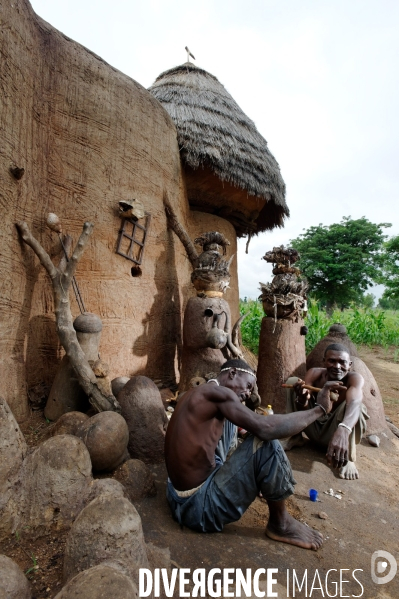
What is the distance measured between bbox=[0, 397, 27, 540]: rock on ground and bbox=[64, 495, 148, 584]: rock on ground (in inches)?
21.3

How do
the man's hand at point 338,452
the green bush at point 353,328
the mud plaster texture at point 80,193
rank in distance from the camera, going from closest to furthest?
the man's hand at point 338,452
the mud plaster texture at point 80,193
the green bush at point 353,328

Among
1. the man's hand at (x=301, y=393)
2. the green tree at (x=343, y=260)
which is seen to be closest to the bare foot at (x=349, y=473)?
the man's hand at (x=301, y=393)

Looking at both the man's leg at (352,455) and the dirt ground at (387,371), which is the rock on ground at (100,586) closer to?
the man's leg at (352,455)

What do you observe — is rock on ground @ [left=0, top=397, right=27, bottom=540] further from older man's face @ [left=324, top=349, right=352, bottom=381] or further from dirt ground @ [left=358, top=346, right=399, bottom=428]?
dirt ground @ [left=358, top=346, right=399, bottom=428]

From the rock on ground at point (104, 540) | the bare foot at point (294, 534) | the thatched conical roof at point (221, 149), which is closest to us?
the rock on ground at point (104, 540)

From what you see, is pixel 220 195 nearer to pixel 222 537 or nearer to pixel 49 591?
pixel 222 537

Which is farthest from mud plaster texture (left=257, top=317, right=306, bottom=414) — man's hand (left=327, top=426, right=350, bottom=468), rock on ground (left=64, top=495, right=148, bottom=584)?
rock on ground (left=64, top=495, right=148, bottom=584)

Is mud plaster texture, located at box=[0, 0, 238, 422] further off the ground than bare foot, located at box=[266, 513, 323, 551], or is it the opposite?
mud plaster texture, located at box=[0, 0, 238, 422]

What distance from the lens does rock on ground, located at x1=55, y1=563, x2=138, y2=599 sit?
1193 mm

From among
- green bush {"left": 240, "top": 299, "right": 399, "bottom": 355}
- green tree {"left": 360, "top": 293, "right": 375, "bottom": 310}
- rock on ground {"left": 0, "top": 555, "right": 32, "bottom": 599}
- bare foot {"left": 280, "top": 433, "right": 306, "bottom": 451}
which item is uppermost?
green tree {"left": 360, "top": 293, "right": 375, "bottom": 310}

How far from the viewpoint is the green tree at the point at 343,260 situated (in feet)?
62.3

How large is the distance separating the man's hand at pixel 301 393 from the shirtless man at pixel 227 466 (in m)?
0.98

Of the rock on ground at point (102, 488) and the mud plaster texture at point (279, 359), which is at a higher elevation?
the mud plaster texture at point (279, 359)

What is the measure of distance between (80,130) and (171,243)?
1884mm
